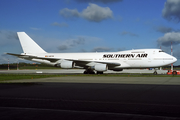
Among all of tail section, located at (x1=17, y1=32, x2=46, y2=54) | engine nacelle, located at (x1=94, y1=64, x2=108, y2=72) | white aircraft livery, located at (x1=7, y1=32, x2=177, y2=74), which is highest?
tail section, located at (x1=17, y1=32, x2=46, y2=54)

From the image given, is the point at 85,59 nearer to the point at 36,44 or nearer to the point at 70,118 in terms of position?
the point at 36,44

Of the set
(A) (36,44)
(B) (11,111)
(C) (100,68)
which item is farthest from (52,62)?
(B) (11,111)

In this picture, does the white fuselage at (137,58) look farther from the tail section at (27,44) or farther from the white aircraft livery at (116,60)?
the tail section at (27,44)

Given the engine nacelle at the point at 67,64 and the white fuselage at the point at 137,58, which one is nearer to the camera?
the white fuselage at the point at 137,58

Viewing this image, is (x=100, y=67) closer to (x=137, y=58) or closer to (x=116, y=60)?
(x=116, y=60)

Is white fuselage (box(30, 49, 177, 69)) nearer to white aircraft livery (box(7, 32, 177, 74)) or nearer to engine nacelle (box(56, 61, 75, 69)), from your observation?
white aircraft livery (box(7, 32, 177, 74))

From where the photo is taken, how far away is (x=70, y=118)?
5707mm

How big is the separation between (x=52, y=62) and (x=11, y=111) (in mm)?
31369

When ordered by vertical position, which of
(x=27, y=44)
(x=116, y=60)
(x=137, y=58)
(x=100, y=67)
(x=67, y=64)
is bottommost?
(x=100, y=67)

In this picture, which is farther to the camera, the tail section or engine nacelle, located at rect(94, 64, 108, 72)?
the tail section

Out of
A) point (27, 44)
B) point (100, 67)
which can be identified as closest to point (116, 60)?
point (100, 67)

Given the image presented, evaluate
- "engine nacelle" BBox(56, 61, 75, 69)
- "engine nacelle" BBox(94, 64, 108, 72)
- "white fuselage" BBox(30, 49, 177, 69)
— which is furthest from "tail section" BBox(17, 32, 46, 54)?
"engine nacelle" BBox(94, 64, 108, 72)

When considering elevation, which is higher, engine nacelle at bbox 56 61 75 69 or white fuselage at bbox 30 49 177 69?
white fuselage at bbox 30 49 177 69

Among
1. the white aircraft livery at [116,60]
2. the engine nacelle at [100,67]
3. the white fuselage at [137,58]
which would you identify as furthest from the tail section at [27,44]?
the engine nacelle at [100,67]
